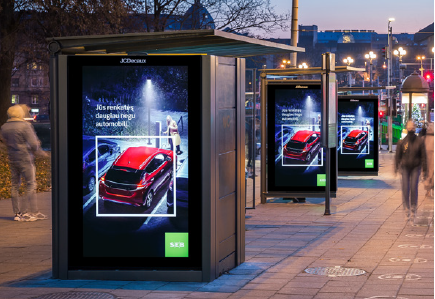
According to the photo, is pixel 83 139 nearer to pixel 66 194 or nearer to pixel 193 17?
pixel 66 194

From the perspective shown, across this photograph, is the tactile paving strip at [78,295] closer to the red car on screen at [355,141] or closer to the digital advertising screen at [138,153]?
the digital advertising screen at [138,153]

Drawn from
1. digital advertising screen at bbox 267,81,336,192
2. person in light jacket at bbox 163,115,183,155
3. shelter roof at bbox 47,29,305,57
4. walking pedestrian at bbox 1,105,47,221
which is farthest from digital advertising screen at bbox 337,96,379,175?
person in light jacket at bbox 163,115,183,155

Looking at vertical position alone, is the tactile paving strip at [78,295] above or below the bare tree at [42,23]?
below

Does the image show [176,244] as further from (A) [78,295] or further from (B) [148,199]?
(A) [78,295]

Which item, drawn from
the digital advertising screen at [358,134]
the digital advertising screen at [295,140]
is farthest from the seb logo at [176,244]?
the digital advertising screen at [358,134]

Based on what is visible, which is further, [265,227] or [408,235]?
[265,227]

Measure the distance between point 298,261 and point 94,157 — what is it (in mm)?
2745

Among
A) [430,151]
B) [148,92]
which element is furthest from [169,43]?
[430,151]

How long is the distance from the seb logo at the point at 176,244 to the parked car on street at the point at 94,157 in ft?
2.82

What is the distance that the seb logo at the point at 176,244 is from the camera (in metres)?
8.31

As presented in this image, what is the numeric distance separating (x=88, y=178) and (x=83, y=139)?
368 millimetres

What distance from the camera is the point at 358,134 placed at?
23828 mm

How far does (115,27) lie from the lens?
2516cm

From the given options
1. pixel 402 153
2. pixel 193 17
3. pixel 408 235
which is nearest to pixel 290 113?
pixel 402 153
